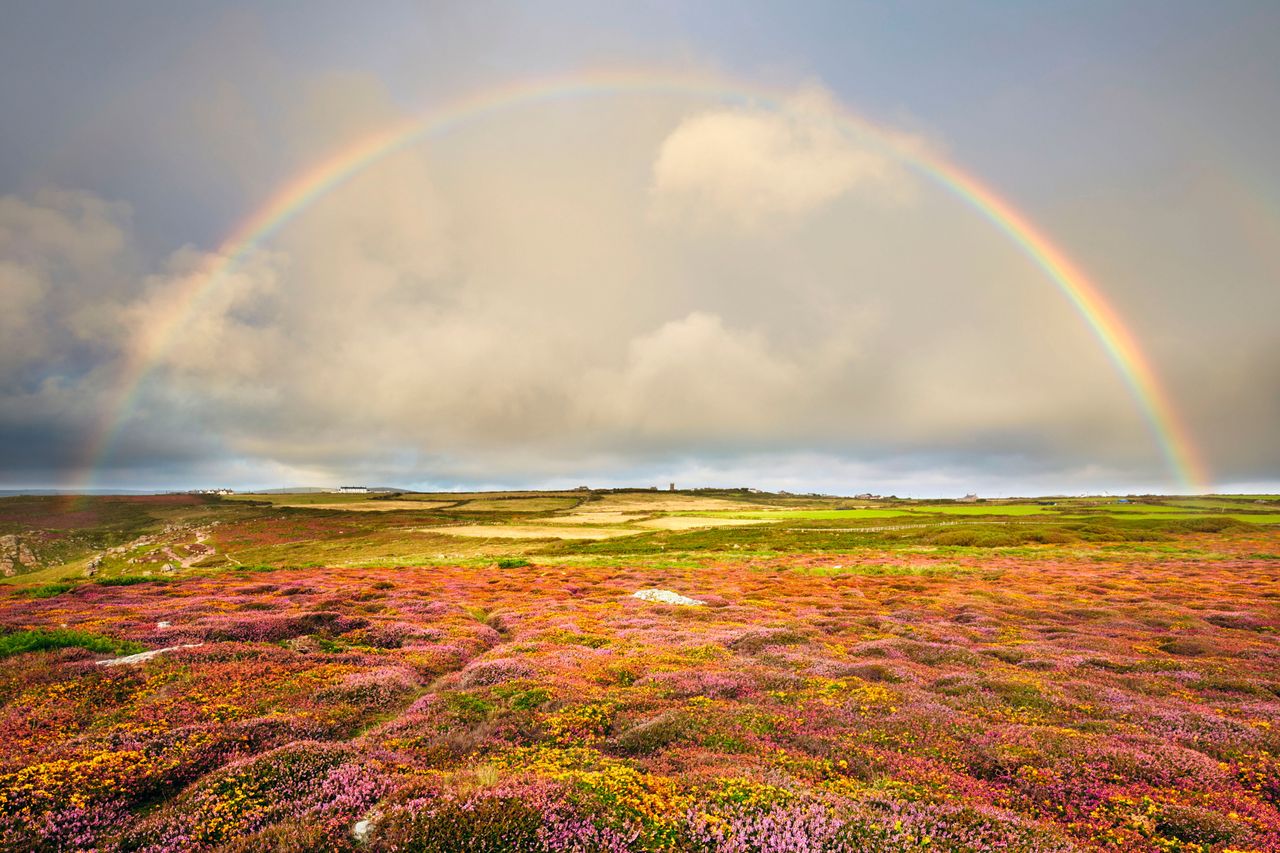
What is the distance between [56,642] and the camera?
14602 mm

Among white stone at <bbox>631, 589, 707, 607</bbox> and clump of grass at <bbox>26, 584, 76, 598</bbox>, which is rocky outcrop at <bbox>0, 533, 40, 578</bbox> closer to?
clump of grass at <bbox>26, 584, 76, 598</bbox>

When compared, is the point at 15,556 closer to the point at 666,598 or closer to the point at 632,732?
the point at 666,598

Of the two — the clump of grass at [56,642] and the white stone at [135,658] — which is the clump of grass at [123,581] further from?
the white stone at [135,658]

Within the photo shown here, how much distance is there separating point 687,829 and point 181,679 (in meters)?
12.7

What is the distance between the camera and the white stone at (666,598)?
92.4 ft

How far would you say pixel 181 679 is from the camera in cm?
1236

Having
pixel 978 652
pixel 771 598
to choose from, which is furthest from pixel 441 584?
pixel 978 652

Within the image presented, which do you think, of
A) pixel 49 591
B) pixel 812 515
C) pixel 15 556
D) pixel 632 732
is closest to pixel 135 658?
pixel 632 732

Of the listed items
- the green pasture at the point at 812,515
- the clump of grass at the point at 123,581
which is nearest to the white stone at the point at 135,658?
the clump of grass at the point at 123,581

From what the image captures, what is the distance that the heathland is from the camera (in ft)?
23.0

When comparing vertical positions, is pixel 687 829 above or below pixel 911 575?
above

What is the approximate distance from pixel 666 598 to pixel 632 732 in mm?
18817

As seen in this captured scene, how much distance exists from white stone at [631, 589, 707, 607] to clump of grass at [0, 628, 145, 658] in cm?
2095

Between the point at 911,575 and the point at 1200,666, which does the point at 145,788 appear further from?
the point at 911,575
